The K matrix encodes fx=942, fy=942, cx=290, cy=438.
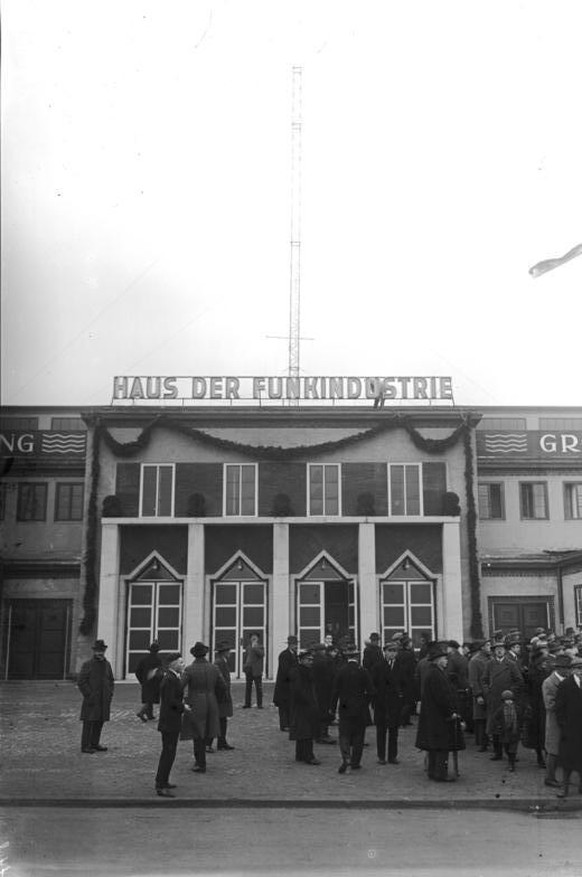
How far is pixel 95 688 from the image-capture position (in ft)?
48.4

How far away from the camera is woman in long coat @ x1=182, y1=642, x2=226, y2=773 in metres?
13.8

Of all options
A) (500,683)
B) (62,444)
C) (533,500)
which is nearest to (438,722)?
(500,683)

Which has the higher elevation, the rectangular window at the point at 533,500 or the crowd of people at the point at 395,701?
the rectangular window at the point at 533,500

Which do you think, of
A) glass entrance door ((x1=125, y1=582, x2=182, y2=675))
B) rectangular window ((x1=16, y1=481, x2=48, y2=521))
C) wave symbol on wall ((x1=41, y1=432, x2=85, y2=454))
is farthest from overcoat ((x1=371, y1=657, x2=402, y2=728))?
wave symbol on wall ((x1=41, y1=432, x2=85, y2=454))

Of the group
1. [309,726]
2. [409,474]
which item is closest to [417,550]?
[409,474]

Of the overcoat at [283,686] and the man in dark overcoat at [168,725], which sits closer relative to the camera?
the man in dark overcoat at [168,725]

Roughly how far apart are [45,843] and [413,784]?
5.69 meters

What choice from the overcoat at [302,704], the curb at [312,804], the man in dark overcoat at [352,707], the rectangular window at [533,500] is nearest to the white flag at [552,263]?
the man in dark overcoat at [352,707]

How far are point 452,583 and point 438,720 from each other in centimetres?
1453

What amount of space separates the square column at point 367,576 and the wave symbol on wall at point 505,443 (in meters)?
4.33

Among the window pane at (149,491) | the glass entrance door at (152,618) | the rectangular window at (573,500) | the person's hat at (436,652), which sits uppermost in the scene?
the window pane at (149,491)

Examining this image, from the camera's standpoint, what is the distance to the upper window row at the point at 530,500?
80.5ft

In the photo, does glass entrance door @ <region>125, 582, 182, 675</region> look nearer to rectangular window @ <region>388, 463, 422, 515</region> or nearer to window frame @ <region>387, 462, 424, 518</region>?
window frame @ <region>387, 462, 424, 518</region>

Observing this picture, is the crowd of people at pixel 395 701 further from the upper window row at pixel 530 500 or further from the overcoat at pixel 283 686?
the upper window row at pixel 530 500
